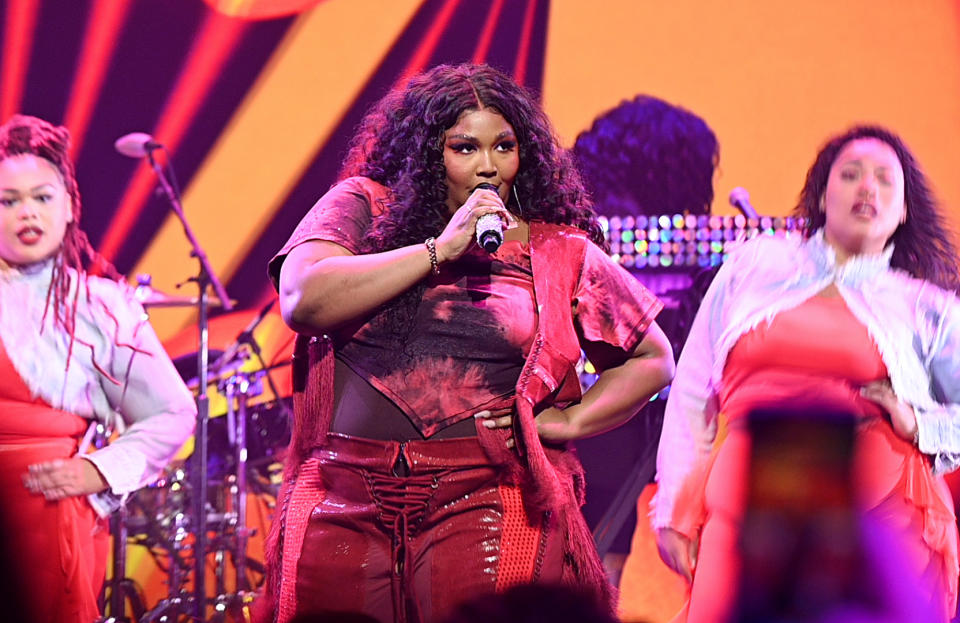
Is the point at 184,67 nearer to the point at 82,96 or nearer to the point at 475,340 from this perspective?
the point at 82,96

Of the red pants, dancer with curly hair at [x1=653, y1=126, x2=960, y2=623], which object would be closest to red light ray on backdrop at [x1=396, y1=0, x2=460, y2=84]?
dancer with curly hair at [x1=653, y1=126, x2=960, y2=623]

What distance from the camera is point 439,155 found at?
2754mm

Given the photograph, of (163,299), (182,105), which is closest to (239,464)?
(163,299)

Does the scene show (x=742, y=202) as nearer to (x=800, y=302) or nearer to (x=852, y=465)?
(x=800, y=302)

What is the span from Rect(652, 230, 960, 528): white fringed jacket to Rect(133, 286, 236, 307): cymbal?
10.2 ft

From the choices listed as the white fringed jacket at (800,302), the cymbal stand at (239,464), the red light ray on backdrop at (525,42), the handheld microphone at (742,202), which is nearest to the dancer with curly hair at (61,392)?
the white fringed jacket at (800,302)

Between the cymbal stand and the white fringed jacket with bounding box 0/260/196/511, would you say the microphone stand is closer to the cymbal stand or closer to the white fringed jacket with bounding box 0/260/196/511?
the cymbal stand

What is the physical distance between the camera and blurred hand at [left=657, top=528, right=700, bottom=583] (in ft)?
10.6

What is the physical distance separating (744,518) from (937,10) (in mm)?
3756

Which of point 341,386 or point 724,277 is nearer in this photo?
point 341,386

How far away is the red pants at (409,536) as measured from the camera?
243 cm

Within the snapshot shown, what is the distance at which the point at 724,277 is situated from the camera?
337cm

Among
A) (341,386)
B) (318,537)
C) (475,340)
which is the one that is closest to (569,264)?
(475,340)

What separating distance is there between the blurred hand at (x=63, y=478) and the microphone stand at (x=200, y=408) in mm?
1911
